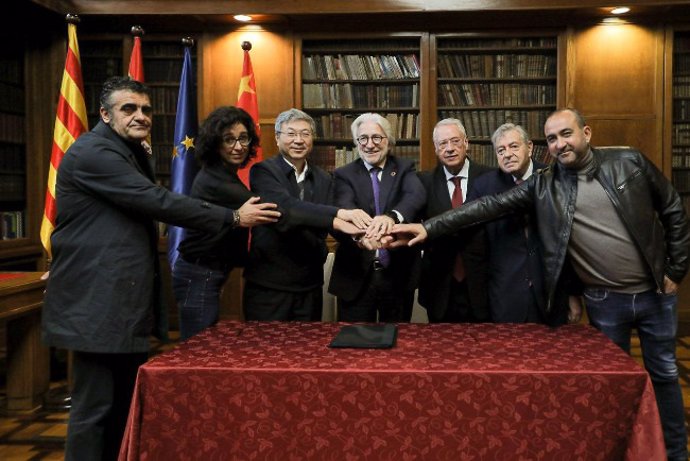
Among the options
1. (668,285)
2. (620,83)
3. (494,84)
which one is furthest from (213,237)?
(620,83)

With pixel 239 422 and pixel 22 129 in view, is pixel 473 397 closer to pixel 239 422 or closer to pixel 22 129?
pixel 239 422

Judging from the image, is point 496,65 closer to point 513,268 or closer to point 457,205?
point 457,205

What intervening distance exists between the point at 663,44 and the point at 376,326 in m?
4.45

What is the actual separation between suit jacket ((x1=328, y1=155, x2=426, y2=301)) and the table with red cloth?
1003 millimetres

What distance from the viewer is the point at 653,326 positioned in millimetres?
2459

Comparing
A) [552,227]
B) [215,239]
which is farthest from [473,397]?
[215,239]

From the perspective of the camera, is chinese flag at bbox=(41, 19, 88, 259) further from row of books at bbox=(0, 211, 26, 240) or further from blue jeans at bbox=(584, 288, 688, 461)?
blue jeans at bbox=(584, 288, 688, 461)

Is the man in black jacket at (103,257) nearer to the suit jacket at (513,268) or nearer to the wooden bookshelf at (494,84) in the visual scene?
the suit jacket at (513,268)

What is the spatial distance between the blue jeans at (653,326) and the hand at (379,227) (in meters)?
0.82

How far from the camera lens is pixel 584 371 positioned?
1.74 metres

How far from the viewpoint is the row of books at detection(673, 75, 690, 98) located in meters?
5.66

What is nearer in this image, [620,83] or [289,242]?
[289,242]

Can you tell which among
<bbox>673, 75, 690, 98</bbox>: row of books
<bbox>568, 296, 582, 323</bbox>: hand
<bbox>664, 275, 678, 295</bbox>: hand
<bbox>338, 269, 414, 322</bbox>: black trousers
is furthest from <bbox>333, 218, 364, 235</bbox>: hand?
<bbox>673, 75, 690, 98</bbox>: row of books

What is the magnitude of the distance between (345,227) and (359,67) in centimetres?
344
